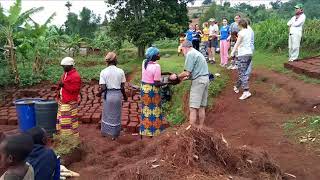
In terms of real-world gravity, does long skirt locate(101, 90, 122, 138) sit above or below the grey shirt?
below

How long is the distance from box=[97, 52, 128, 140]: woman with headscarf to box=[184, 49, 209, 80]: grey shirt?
1.13 metres

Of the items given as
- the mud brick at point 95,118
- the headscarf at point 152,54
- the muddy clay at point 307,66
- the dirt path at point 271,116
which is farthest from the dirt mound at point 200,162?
the muddy clay at point 307,66

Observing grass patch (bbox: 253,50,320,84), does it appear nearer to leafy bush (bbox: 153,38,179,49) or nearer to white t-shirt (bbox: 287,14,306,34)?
white t-shirt (bbox: 287,14,306,34)

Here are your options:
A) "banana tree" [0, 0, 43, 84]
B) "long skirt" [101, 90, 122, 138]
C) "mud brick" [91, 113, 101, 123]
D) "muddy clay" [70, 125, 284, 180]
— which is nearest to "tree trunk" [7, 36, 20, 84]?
"banana tree" [0, 0, 43, 84]

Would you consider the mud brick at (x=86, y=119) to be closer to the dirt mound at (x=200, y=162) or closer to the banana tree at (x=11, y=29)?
the dirt mound at (x=200, y=162)

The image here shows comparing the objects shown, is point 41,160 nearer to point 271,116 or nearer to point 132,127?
point 132,127

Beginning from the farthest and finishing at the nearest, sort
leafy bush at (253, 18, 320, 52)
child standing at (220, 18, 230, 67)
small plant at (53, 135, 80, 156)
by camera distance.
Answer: leafy bush at (253, 18, 320, 52) < child standing at (220, 18, 230, 67) < small plant at (53, 135, 80, 156)

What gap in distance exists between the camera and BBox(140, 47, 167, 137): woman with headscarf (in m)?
6.50

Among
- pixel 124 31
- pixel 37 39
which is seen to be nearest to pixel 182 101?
pixel 37 39

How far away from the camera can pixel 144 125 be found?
6859mm

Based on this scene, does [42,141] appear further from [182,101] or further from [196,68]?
[182,101]

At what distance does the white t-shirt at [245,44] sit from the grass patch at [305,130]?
191 centimetres

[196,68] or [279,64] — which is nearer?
[196,68]

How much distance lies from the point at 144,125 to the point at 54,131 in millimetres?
1498
